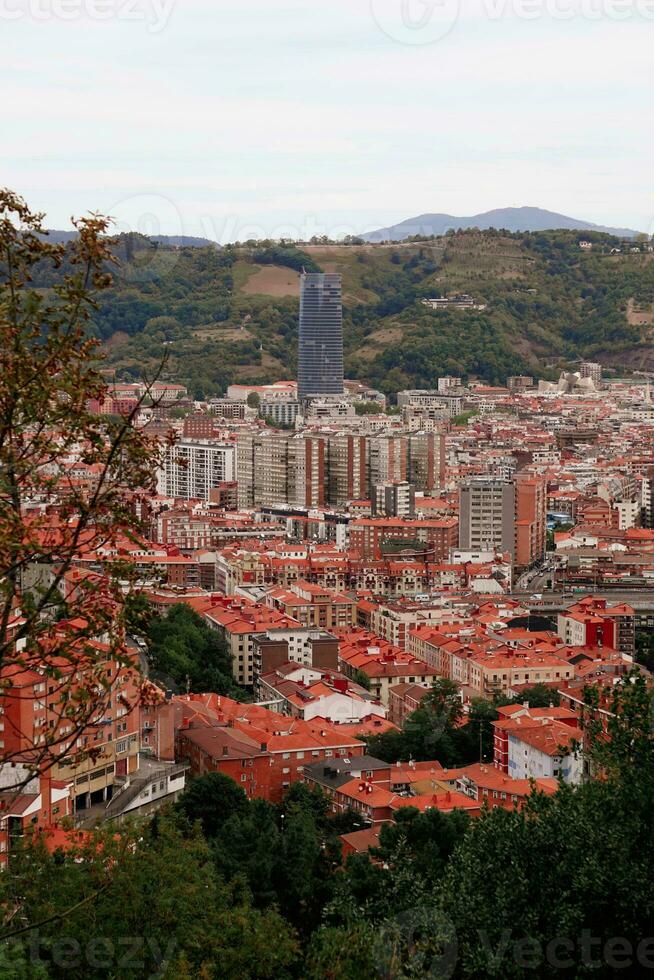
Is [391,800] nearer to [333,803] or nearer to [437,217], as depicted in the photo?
[333,803]

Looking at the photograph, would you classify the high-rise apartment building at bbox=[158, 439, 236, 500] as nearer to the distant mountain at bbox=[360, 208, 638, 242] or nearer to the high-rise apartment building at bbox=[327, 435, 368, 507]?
the high-rise apartment building at bbox=[327, 435, 368, 507]

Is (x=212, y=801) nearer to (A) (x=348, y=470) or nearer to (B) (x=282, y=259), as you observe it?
(A) (x=348, y=470)

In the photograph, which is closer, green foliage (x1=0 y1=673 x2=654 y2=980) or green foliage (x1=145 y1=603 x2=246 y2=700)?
green foliage (x1=0 y1=673 x2=654 y2=980)

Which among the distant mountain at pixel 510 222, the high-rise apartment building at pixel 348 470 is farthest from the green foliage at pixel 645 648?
the distant mountain at pixel 510 222

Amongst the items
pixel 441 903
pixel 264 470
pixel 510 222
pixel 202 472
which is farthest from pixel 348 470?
pixel 510 222

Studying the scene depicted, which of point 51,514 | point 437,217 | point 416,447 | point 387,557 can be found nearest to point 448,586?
point 387,557

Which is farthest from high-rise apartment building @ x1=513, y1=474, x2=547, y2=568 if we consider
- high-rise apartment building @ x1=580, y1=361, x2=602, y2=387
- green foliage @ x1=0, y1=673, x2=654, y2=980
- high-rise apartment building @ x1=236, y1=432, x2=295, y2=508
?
high-rise apartment building @ x1=580, y1=361, x2=602, y2=387

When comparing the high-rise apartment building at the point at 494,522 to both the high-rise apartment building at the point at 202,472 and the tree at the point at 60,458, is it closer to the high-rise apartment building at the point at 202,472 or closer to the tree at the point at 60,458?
the high-rise apartment building at the point at 202,472
